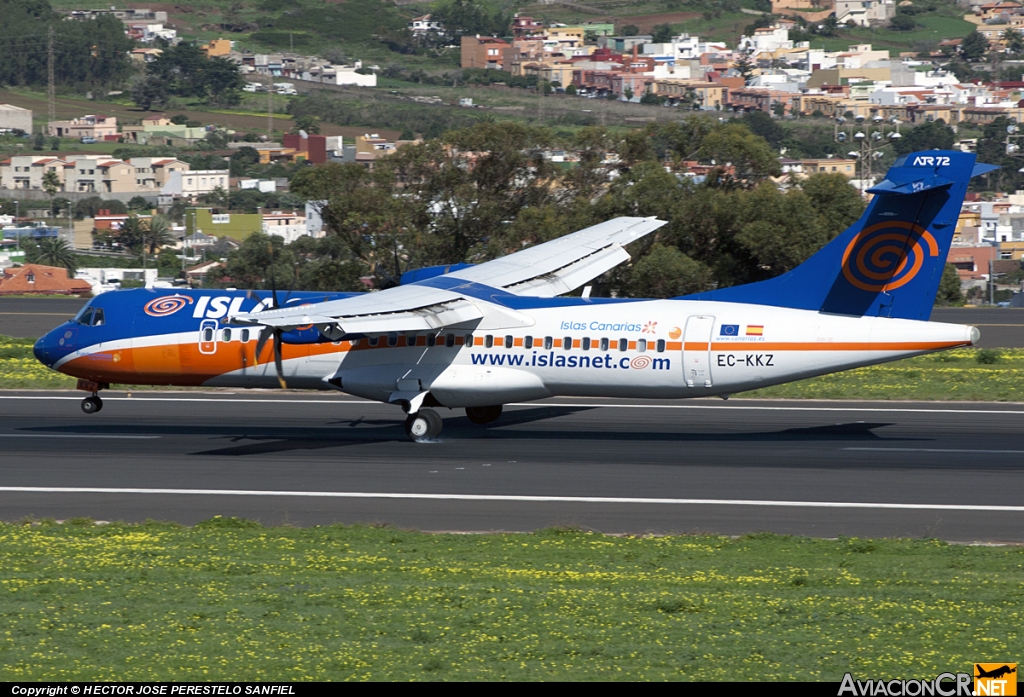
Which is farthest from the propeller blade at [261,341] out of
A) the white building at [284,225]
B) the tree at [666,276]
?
the white building at [284,225]

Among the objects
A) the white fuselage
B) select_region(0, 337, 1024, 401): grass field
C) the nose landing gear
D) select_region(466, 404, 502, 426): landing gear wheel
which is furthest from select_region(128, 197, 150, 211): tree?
the white fuselage

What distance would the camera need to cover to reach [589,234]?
3438 centimetres

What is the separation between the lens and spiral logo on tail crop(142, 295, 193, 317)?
1187 inches

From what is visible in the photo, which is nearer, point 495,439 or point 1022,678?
point 1022,678

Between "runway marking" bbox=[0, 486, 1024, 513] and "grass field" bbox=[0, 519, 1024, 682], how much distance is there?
2866 mm

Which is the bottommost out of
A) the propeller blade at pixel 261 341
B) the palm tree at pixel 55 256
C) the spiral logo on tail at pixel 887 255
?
the palm tree at pixel 55 256

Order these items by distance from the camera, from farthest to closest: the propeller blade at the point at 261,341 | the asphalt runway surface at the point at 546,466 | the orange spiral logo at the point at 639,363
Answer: the propeller blade at the point at 261,341
the orange spiral logo at the point at 639,363
the asphalt runway surface at the point at 546,466

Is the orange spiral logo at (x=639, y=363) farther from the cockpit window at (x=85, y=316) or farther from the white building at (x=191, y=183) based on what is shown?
the white building at (x=191, y=183)

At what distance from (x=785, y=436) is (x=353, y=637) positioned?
17.5m

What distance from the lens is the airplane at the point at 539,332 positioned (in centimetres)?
2589

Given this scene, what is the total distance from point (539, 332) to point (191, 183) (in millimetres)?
150198

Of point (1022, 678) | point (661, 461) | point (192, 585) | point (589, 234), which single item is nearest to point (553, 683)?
point (1022, 678)

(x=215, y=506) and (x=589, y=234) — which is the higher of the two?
(x=589, y=234)

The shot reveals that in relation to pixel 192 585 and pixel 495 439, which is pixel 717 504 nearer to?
pixel 495 439
